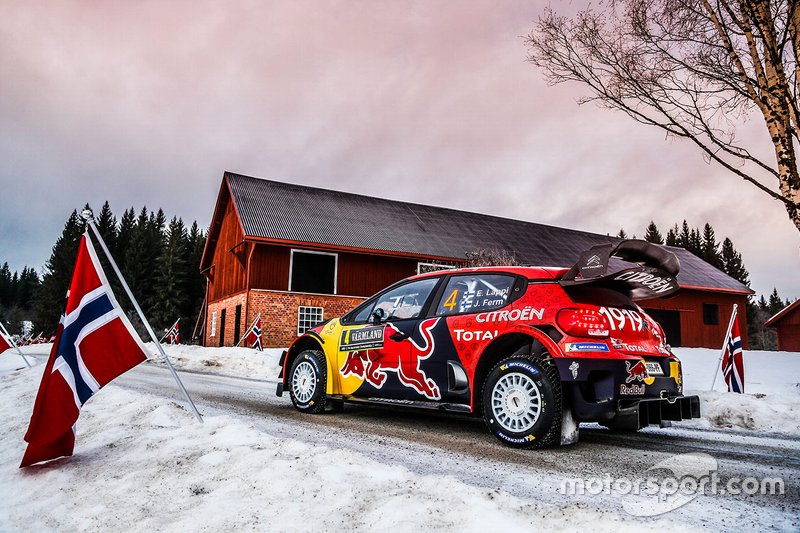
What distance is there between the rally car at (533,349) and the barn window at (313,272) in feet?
59.9

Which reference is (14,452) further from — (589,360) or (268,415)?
(589,360)

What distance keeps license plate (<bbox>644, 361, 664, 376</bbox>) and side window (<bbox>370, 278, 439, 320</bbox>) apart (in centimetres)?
223

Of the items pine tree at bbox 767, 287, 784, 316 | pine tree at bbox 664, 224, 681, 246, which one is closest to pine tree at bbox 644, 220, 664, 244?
pine tree at bbox 664, 224, 681, 246

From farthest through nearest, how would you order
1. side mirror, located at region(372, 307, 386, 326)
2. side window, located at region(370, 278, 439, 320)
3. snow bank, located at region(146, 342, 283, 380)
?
snow bank, located at region(146, 342, 283, 380) → side mirror, located at region(372, 307, 386, 326) → side window, located at region(370, 278, 439, 320)

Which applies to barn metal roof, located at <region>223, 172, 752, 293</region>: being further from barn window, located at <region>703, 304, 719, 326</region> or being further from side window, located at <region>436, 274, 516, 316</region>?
side window, located at <region>436, 274, 516, 316</region>

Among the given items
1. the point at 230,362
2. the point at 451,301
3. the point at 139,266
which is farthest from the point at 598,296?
the point at 139,266

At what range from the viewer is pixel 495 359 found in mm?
5051

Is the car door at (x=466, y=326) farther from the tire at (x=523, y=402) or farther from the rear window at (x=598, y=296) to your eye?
the rear window at (x=598, y=296)

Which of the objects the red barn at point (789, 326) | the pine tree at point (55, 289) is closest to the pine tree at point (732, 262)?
the red barn at point (789, 326)

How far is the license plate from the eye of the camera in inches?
188

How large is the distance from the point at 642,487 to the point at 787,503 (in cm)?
77

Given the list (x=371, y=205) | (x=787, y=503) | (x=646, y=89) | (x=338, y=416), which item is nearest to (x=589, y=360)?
(x=787, y=503)

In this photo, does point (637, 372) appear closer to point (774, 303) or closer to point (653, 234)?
point (653, 234)

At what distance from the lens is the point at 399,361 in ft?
18.5
